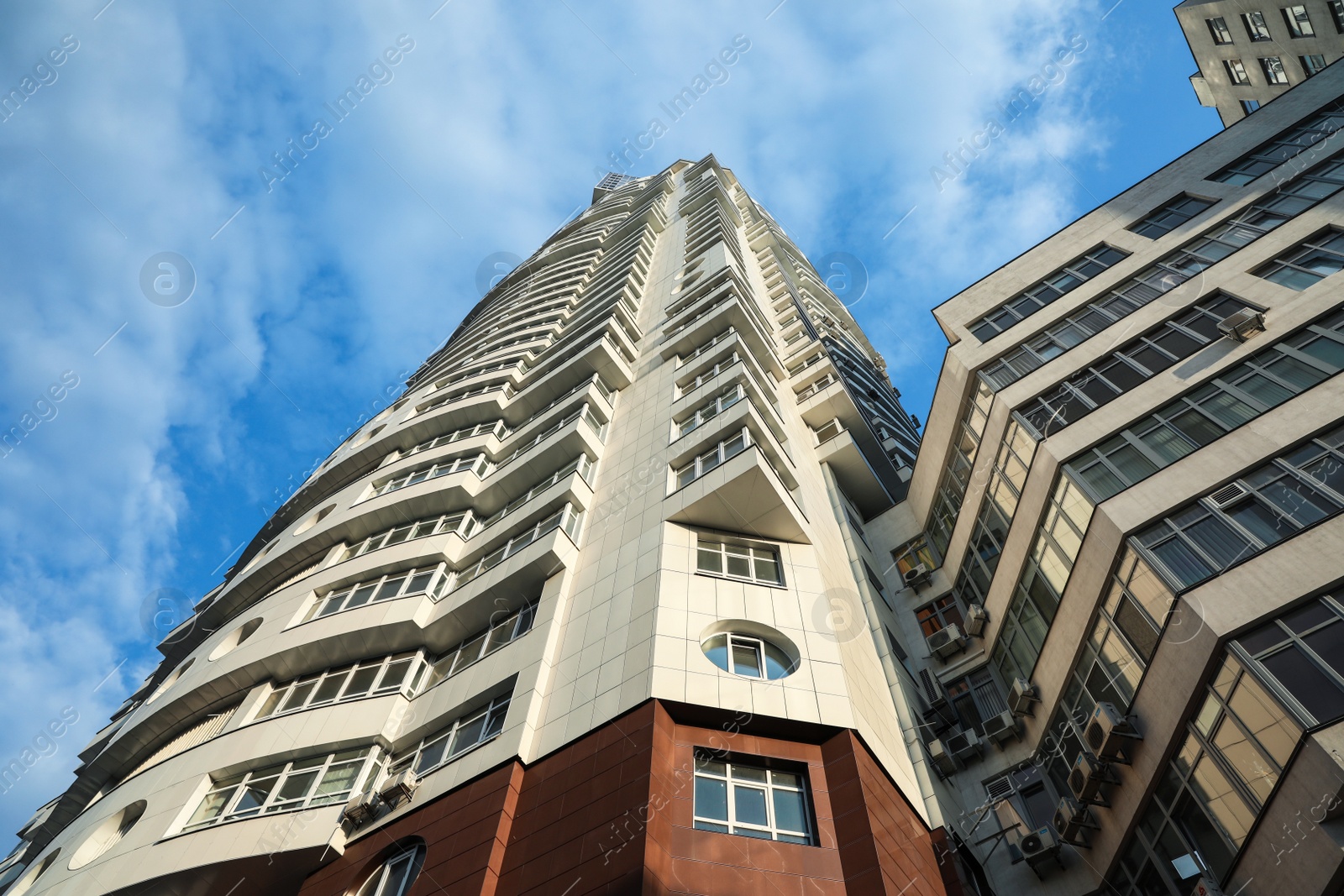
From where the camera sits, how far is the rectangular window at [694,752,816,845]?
44.5 feet

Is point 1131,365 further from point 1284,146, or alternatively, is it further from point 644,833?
point 644,833

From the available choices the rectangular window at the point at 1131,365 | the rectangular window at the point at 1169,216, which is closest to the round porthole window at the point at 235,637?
the rectangular window at the point at 1131,365

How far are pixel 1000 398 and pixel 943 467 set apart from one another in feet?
14.9

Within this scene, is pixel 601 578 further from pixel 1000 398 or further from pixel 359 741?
pixel 1000 398

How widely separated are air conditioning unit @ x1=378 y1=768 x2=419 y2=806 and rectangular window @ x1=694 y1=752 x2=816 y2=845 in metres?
6.64

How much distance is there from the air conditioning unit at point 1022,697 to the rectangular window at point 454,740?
12.1m

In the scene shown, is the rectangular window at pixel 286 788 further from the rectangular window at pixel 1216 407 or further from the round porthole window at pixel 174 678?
the rectangular window at pixel 1216 407

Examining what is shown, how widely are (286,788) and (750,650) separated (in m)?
11.2

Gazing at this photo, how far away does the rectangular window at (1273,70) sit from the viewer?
136 feet

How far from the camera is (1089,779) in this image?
1509cm

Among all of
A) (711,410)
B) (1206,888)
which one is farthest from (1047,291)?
(1206,888)

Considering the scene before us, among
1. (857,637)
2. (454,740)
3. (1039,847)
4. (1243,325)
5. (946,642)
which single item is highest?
(1243,325)

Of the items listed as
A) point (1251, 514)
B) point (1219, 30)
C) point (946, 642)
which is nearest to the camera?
point (1251, 514)

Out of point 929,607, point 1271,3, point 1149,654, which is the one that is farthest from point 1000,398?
point 1271,3
